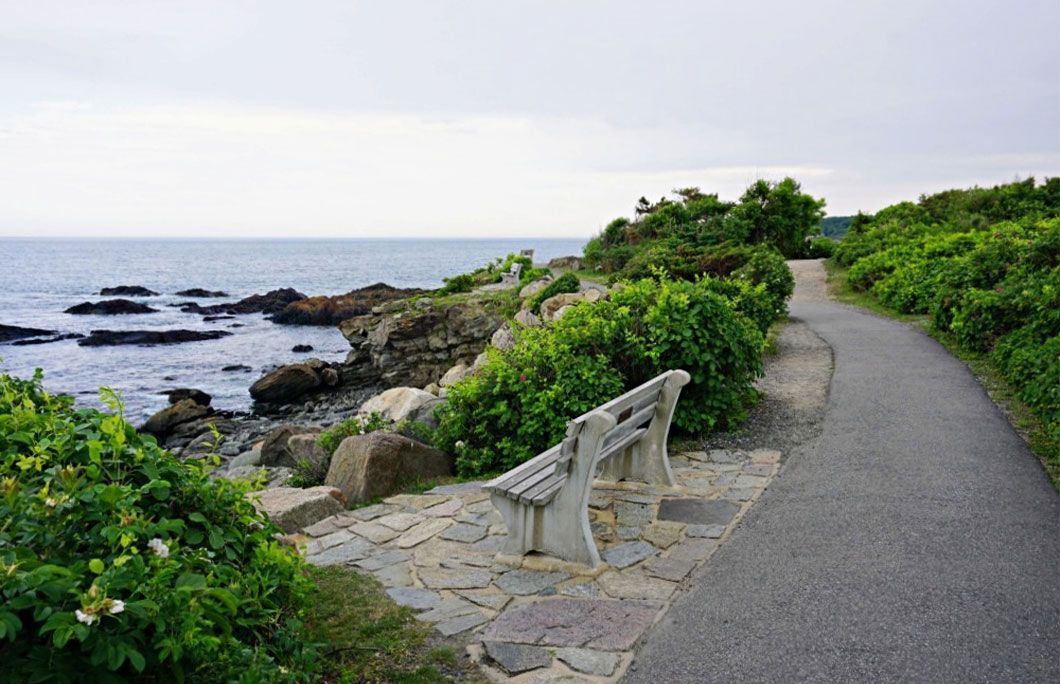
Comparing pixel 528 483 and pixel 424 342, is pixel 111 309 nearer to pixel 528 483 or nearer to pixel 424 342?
pixel 424 342

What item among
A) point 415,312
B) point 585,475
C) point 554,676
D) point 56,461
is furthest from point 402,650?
point 415,312

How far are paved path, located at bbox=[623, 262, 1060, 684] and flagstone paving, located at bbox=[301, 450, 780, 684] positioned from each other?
199 millimetres

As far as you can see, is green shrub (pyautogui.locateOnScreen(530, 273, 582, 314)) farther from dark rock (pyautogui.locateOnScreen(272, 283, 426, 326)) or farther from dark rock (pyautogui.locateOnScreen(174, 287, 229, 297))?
dark rock (pyautogui.locateOnScreen(174, 287, 229, 297))

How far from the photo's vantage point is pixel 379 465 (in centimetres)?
681

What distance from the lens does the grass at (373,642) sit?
348cm

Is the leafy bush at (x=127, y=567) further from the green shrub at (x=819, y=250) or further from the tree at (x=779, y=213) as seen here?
the green shrub at (x=819, y=250)

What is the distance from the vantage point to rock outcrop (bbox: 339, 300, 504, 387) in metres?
22.5

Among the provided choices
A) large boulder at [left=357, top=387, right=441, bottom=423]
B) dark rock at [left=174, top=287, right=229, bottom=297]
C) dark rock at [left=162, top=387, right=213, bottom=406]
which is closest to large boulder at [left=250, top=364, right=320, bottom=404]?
dark rock at [left=162, top=387, right=213, bottom=406]

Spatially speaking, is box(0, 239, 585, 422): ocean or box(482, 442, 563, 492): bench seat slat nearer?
box(482, 442, 563, 492): bench seat slat

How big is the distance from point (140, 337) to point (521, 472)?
118 feet

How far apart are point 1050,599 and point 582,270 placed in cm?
2749

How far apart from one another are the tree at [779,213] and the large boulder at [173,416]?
20169 mm

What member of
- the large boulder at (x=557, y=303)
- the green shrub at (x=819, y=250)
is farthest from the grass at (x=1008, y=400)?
the green shrub at (x=819, y=250)

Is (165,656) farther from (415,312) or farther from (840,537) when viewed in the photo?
(415,312)
